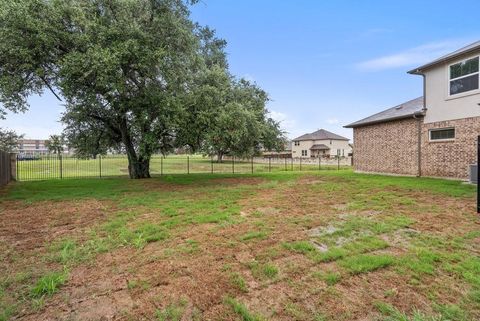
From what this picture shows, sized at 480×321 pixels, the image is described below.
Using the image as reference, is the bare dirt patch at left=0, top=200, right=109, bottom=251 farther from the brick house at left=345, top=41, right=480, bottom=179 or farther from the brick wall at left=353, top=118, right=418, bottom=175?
the brick wall at left=353, top=118, right=418, bottom=175

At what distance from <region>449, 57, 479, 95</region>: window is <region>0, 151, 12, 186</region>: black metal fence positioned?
19775mm

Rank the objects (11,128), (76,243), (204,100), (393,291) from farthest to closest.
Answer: (11,128)
(204,100)
(76,243)
(393,291)

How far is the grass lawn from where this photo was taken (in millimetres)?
2605

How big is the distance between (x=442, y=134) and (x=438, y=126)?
1.30ft

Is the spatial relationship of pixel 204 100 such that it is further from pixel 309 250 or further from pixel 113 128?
pixel 309 250

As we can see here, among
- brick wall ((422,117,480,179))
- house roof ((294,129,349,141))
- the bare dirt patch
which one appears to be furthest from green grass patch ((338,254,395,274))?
house roof ((294,129,349,141))

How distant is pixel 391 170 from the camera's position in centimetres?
1505

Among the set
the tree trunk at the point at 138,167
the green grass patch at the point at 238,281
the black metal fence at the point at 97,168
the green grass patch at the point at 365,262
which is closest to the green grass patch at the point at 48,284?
the green grass patch at the point at 238,281

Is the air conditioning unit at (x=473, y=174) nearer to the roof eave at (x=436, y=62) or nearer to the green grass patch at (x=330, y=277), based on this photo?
the roof eave at (x=436, y=62)

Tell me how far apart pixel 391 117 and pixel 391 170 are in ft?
9.16

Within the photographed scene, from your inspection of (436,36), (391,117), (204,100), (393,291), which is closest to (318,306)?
(393,291)

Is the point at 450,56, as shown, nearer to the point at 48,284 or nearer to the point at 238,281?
the point at 238,281

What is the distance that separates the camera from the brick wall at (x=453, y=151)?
1119 centimetres

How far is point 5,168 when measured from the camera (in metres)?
13.7
